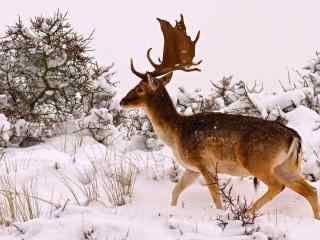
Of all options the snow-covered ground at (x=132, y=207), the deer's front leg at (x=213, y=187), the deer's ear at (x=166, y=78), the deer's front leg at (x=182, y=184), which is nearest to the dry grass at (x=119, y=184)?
the snow-covered ground at (x=132, y=207)

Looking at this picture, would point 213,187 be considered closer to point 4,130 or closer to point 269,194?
point 269,194

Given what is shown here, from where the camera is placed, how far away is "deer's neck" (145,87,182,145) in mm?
7840

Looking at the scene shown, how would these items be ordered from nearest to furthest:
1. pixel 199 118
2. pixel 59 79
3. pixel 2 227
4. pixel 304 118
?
pixel 2 227 < pixel 199 118 < pixel 304 118 < pixel 59 79

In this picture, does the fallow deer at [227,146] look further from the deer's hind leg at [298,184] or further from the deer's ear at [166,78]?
the deer's ear at [166,78]

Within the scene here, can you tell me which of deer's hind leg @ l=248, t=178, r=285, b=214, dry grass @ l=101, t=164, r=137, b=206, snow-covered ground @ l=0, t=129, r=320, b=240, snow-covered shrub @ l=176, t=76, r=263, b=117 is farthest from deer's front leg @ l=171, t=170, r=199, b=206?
snow-covered shrub @ l=176, t=76, r=263, b=117

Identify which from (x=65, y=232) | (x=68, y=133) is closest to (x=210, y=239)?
(x=65, y=232)

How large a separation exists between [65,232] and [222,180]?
339cm

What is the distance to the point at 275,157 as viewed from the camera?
693 centimetres

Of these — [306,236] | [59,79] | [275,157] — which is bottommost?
[306,236]

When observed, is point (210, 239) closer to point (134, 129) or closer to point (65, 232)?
point (65, 232)

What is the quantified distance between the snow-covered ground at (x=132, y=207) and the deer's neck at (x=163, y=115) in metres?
0.68

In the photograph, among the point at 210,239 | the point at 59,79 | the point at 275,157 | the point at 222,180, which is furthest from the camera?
the point at 59,79

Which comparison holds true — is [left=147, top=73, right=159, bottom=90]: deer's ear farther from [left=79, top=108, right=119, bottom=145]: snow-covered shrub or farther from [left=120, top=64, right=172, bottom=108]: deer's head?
[left=79, top=108, right=119, bottom=145]: snow-covered shrub

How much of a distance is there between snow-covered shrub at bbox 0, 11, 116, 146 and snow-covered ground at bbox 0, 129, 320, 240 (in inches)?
47.1
